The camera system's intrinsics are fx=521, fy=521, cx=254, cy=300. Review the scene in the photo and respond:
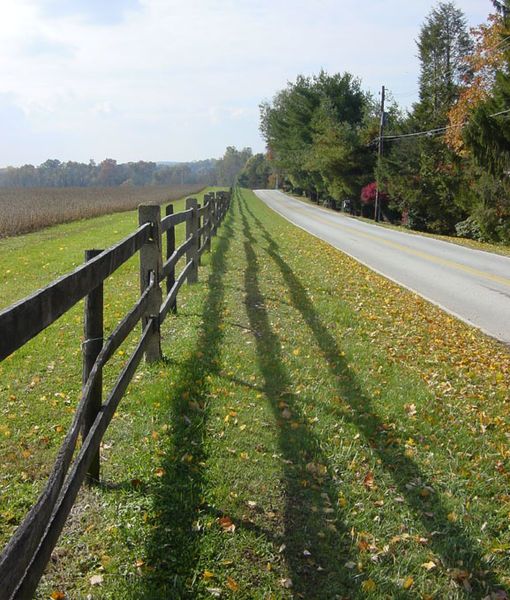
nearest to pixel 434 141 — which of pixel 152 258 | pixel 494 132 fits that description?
pixel 494 132

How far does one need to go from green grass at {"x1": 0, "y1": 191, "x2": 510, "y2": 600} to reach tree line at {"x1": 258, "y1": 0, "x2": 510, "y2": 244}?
17055mm

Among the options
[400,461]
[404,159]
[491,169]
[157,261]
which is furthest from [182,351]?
[404,159]

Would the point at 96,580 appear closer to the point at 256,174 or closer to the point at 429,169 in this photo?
the point at 429,169

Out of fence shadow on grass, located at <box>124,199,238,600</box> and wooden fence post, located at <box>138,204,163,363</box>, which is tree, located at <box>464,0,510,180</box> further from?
wooden fence post, located at <box>138,204,163,363</box>

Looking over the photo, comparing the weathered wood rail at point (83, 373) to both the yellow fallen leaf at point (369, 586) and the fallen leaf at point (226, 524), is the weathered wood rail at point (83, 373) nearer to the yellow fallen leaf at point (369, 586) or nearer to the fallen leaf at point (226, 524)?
the fallen leaf at point (226, 524)

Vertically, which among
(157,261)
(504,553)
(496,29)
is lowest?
(504,553)

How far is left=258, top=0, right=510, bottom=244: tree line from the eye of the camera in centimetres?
2194

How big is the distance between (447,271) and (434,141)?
22969 millimetres

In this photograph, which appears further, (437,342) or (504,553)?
(437,342)

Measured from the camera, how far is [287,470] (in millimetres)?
3916

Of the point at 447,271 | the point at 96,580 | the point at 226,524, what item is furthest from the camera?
the point at 447,271

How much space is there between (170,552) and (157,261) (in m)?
2.97

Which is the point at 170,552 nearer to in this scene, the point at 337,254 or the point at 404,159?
the point at 337,254

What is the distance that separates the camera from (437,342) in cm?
733
